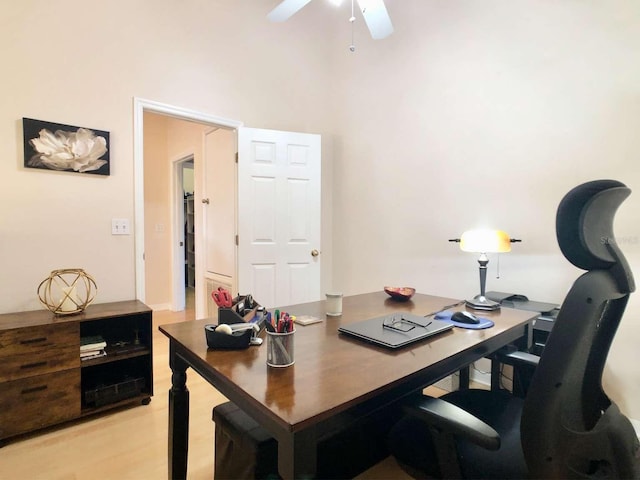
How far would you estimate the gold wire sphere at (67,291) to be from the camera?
6.91ft

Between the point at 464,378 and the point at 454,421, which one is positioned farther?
the point at 464,378

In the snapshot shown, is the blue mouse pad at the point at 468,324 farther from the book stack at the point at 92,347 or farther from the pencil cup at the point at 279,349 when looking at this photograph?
the book stack at the point at 92,347

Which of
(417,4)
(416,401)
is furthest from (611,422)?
(417,4)

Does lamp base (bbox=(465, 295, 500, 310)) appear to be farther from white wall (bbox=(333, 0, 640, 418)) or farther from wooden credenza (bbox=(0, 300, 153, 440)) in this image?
Result: wooden credenza (bbox=(0, 300, 153, 440))

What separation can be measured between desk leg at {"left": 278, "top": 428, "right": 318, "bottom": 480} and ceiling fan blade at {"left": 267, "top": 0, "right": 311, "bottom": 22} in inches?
80.7

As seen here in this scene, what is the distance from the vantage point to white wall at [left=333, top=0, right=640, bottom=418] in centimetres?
200

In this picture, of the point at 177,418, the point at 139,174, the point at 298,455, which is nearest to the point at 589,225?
the point at 298,455

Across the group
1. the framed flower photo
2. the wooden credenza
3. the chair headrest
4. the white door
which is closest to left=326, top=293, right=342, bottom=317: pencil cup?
the chair headrest

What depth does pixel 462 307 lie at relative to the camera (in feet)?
5.80

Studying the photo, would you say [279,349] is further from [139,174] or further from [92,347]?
[139,174]

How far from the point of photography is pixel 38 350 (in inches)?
75.2

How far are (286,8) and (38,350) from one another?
2345 millimetres

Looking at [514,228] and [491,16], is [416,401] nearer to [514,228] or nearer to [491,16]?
[514,228]

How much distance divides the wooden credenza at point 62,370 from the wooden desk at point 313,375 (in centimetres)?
112
